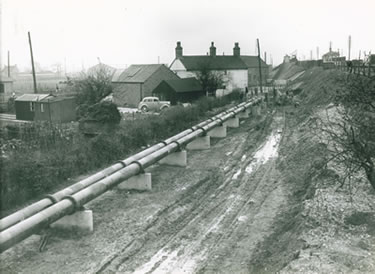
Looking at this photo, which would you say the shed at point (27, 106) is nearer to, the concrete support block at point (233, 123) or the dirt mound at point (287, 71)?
the concrete support block at point (233, 123)

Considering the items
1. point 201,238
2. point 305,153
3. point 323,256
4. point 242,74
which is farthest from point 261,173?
point 242,74

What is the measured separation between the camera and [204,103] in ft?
116

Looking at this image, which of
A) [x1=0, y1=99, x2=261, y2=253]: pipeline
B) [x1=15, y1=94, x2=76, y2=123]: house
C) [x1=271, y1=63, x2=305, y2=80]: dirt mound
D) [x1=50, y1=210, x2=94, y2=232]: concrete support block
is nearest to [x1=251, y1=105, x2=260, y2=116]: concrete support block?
[x1=15, y1=94, x2=76, y2=123]: house

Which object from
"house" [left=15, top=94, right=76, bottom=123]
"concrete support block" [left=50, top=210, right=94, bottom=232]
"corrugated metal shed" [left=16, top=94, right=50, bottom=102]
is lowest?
"concrete support block" [left=50, top=210, right=94, bottom=232]

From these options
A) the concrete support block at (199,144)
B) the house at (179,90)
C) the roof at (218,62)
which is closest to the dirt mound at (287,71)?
the roof at (218,62)

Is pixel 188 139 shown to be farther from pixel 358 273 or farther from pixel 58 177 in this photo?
pixel 358 273

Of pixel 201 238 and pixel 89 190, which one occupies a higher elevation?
pixel 89 190

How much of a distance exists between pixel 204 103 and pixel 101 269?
90.9 feet

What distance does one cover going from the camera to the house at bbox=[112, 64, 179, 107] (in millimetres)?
43469

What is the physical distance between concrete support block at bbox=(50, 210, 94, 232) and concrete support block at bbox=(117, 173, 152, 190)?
12.2ft

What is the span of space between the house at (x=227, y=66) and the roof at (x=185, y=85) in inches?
308

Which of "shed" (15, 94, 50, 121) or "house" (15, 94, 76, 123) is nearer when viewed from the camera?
"house" (15, 94, 76, 123)

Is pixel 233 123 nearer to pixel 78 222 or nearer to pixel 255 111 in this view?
pixel 255 111

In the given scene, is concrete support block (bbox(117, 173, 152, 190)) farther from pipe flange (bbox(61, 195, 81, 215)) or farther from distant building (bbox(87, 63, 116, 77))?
distant building (bbox(87, 63, 116, 77))
